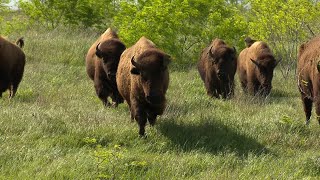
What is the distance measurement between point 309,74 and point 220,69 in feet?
11.1

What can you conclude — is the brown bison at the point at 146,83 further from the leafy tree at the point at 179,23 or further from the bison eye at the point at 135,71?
the leafy tree at the point at 179,23

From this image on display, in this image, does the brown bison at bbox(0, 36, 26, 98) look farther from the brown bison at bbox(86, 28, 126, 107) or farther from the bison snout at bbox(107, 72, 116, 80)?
the bison snout at bbox(107, 72, 116, 80)

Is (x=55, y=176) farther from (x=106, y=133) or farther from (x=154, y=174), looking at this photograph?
(x=106, y=133)

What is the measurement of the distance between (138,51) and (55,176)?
3467 mm

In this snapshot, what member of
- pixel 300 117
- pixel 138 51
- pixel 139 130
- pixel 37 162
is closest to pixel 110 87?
pixel 138 51

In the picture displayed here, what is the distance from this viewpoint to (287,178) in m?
6.59

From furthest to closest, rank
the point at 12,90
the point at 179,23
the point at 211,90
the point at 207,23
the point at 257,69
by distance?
1. the point at 207,23
2. the point at 179,23
3. the point at 257,69
4. the point at 211,90
5. the point at 12,90

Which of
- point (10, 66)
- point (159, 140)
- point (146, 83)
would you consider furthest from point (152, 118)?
point (10, 66)

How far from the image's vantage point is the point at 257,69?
Result: 1358cm

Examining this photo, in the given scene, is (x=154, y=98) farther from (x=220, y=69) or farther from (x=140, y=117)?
(x=220, y=69)

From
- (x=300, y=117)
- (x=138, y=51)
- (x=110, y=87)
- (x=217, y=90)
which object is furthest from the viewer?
(x=217, y=90)

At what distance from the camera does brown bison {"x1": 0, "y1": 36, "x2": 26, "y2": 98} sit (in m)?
11.4

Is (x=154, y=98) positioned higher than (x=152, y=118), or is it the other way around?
(x=154, y=98)

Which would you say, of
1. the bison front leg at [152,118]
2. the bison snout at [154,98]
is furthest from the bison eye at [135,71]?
the bison front leg at [152,118]
